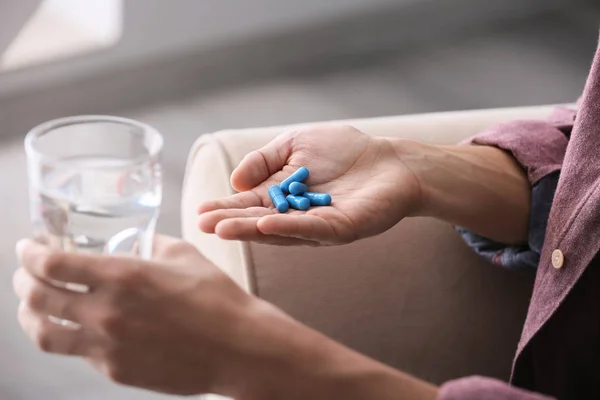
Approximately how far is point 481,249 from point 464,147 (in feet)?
0.42

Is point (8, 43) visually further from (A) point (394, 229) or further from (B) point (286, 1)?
(A) point (394, 229)

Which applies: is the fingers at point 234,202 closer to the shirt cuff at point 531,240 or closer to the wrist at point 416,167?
the wrist at point 416,167

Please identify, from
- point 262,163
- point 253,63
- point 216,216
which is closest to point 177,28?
point 253,63

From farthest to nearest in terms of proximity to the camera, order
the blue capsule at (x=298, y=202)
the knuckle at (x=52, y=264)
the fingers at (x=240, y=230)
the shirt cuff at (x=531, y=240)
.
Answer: the shirt cuff at (x=531, y=240) → the blue capsule at (x=298, y=202) → the fingers at (x=240, y=230) → the knuckle at (x=52, y=264)

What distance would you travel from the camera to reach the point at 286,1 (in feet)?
9.32

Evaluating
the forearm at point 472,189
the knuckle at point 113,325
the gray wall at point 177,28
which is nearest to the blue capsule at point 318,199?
the forearm at point 472,189

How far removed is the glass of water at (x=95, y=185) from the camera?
1.96 ft

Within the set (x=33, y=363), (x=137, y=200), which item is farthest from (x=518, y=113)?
(x=33, y=363)

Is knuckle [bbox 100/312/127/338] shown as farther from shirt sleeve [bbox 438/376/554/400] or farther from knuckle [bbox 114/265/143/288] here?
shirt sleeve [bbox 438/376/554/400]

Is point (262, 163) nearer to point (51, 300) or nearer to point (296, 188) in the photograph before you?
point (296, 188)

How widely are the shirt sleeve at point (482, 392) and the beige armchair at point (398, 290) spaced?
0.92 ft

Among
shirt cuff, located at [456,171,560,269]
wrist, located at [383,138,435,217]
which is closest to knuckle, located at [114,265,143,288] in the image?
wrist, located at [383,138,435,217]

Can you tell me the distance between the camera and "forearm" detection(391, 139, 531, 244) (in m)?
0.97

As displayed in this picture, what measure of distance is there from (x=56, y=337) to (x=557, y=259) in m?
0.52
